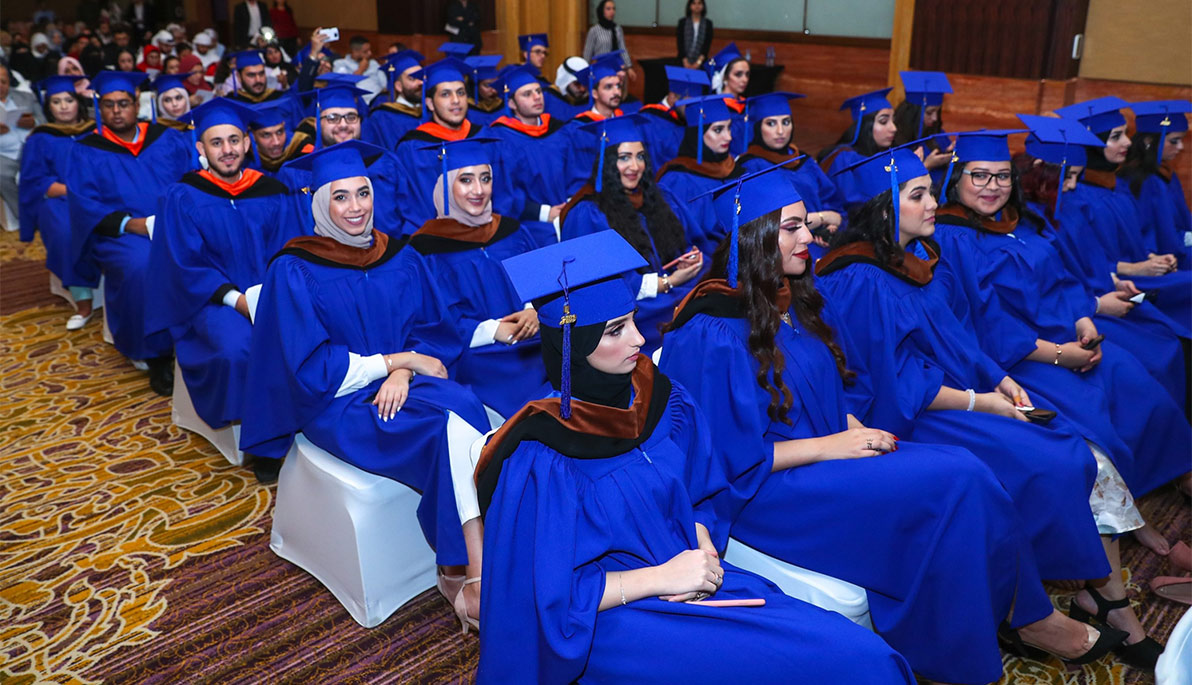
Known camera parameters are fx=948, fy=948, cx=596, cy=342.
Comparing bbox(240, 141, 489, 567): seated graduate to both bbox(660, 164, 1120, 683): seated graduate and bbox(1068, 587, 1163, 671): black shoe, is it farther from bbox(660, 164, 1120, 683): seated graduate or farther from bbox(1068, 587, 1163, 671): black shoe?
bbox(1068, 587, 1163, 671): black shoe

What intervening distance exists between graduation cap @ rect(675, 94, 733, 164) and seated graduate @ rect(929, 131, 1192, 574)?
173 centimetres

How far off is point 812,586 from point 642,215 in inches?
98.6

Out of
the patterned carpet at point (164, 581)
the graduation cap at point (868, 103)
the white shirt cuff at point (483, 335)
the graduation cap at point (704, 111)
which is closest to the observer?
the patterned carpet at point (164, 581)

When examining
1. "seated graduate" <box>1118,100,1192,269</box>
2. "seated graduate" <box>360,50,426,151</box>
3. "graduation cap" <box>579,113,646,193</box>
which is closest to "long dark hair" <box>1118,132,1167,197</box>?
"seated graduate" <box>1118,100,1192,269</box>

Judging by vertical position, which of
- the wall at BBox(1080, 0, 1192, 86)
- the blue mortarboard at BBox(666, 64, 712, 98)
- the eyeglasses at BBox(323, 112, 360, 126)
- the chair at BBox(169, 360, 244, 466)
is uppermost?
the wall at BBox(1080, 0, 1192, 86)

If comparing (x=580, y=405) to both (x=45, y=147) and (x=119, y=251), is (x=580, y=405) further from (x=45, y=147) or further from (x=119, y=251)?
(x=45, y=147)

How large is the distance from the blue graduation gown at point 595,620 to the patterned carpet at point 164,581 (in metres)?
1.01

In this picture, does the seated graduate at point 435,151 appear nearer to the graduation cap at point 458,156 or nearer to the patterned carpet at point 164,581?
the graduation cap at point 458,156

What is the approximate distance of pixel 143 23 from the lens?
62.9ft

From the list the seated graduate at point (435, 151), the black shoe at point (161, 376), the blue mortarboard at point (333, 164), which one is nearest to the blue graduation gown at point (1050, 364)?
the blue mortarboard at point (333, 164)

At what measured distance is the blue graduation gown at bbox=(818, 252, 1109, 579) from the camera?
3.09 metres

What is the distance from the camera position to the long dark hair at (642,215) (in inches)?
181

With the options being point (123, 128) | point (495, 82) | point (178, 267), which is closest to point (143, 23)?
point (495, 82)

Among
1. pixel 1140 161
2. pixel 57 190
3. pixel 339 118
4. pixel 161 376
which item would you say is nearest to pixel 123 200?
pixel 57 190
